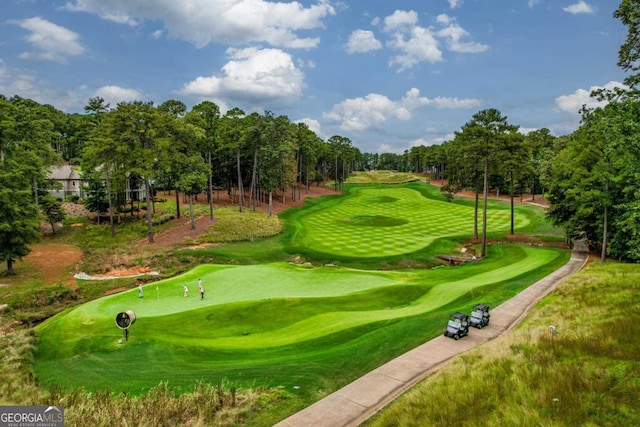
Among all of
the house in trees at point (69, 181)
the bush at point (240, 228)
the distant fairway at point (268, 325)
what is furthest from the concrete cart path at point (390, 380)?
the house in trees at point (69, 181)

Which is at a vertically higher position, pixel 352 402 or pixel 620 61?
pixel 620 61

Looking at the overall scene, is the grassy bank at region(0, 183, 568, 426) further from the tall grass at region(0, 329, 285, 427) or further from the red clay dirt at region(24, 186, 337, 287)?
the red clay dirt at region(24, 186, 337, 287)

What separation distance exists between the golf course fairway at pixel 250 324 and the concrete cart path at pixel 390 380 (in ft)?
4.74

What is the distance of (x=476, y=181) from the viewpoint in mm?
46375

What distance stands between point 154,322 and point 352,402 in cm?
1288

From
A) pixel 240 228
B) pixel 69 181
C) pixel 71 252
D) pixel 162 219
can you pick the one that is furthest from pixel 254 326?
pixel 69 181

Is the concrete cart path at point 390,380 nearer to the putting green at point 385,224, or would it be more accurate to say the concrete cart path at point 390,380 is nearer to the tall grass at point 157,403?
the tall grass at point 157,403

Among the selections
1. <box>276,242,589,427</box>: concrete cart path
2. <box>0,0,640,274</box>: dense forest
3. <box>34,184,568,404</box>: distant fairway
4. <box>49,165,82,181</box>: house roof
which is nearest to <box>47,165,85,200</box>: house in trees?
<box>49,165,82,181</box>: house roof

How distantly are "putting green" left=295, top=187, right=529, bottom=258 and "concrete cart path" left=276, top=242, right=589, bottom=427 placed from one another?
2339cm

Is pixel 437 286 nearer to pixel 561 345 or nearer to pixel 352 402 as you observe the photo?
pixel 561 345

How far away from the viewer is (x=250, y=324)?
66.5 ft

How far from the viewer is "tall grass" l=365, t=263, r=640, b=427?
9086mm

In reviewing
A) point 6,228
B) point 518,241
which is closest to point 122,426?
point 6,228

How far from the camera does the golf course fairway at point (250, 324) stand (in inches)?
583
